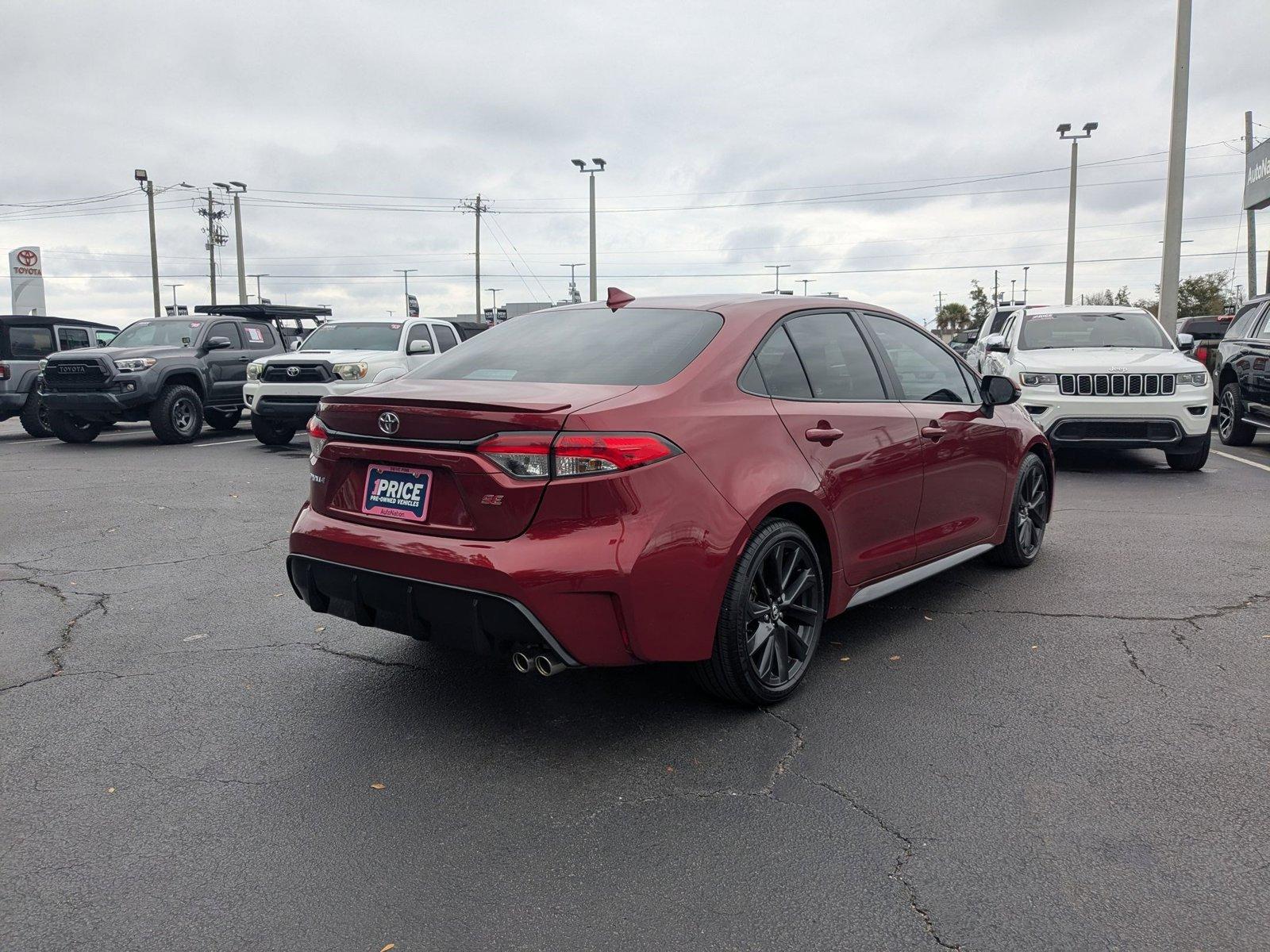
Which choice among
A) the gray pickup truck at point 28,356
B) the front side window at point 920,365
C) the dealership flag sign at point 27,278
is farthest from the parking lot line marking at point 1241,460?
the dealership flag sign at point 27,278

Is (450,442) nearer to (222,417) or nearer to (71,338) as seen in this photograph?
(222,417)

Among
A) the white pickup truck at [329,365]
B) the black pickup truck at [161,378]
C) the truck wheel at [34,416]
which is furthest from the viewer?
the truck wheel at [34,416]

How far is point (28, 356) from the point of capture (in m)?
15.2

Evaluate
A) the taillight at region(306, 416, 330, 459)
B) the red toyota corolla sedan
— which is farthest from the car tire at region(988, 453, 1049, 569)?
the taillight at region(306, 416, 330, 459)

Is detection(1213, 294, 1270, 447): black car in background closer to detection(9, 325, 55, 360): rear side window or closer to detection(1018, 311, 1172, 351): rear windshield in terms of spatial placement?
detection(1018, 311, 1172, 351): rear windshield

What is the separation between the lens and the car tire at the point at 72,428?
14.1 meters

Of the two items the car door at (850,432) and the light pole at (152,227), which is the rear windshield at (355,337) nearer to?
the car door at (850,432)

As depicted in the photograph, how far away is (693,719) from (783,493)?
91 centimetres

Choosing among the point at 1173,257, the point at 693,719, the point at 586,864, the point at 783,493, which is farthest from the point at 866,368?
the point at 1173,257

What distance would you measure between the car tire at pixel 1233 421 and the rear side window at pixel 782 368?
10.0 m

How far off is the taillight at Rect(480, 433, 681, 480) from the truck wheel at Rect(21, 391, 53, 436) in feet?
45.8

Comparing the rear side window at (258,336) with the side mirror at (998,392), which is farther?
the rear side window at (258,336)

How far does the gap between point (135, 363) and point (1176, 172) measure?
1831 centimetres

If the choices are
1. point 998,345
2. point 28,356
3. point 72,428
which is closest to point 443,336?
point 72,428
